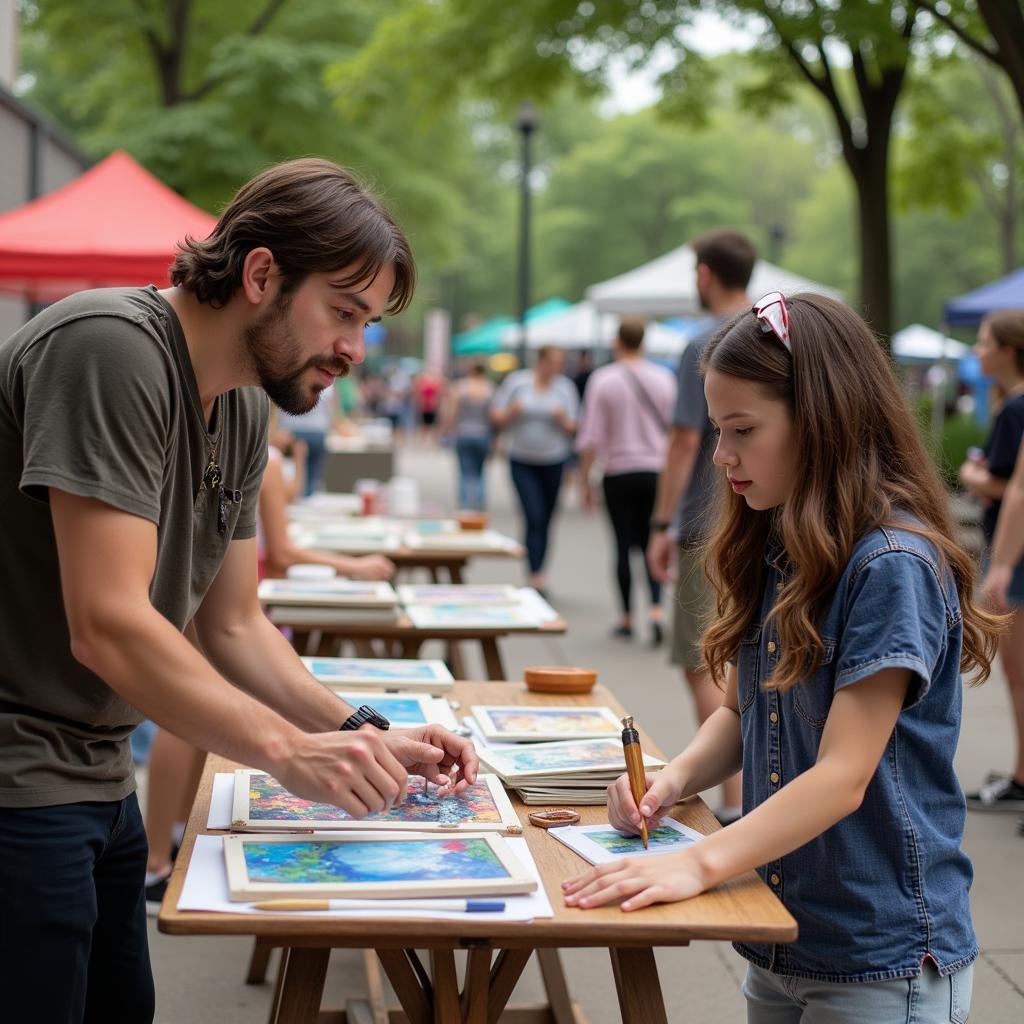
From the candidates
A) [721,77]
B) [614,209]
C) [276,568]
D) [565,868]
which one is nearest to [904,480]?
[565,868]

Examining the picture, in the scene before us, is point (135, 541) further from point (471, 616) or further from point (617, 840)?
point (471, 616)

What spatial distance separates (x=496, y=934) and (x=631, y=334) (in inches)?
310

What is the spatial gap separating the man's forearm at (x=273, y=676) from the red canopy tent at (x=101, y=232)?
5.69 m

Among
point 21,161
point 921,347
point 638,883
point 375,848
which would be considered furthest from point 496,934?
point 921,347

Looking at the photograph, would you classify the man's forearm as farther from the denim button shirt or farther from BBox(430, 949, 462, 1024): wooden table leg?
the denim button shirt

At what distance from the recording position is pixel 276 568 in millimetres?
5230

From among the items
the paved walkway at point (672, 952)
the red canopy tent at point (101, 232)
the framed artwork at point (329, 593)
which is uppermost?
the red canopy tent at point (101, 232)

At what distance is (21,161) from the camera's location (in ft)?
38.1

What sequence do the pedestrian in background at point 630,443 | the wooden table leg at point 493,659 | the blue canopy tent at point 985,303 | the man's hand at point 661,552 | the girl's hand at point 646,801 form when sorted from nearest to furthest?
the girl's hand at point 646,801 < the wooden table leg at point 493,659 < the man's hand at point 661,552 < the pedestrian in background at point 630,443 < the blue canopy tent at point 985,303

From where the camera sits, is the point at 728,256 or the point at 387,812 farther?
the point at 728,256

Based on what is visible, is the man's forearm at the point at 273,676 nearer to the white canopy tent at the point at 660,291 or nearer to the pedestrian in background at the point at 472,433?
the pedestrian in background at the point at 472,433

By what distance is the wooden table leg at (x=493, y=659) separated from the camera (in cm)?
469

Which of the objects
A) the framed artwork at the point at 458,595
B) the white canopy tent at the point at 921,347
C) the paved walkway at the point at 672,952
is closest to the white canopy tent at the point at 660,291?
the paved walkway at the point at 672,952

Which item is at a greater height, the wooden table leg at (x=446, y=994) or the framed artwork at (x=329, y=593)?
the framed artwork at (x=329, y=593)
